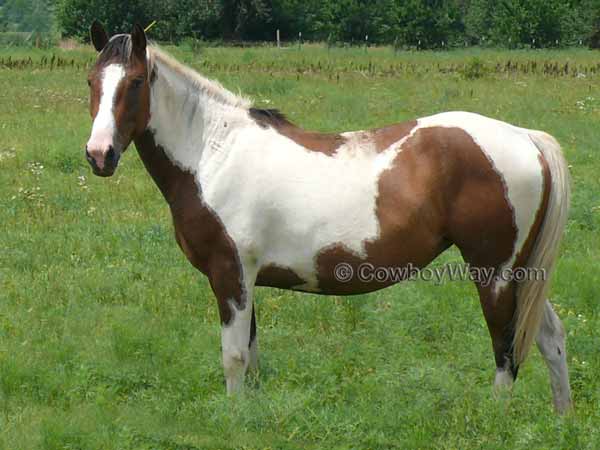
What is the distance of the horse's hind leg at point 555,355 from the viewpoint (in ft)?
16.0

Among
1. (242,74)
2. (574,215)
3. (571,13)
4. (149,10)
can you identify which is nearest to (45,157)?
(574,215)

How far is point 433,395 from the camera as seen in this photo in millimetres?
4758

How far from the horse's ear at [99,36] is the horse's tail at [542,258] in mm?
2486

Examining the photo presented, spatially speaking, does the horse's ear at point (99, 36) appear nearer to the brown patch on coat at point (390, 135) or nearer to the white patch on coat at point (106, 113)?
the white patch on coat at point (106, 113)

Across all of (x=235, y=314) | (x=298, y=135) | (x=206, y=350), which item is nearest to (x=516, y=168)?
(x=298, y=135)

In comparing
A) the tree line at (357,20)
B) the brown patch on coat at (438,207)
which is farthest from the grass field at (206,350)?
the tree line at (357,20)

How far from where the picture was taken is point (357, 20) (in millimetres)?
50719

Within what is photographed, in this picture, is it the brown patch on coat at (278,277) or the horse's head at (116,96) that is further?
the brown patch on coat at (278,277)

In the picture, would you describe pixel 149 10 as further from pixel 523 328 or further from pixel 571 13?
pixel 523 328

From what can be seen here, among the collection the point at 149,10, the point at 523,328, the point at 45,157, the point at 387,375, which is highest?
the point at 523,328

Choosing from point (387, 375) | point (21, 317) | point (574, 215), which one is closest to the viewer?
point (387, 375)

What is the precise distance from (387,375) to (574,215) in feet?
13.3

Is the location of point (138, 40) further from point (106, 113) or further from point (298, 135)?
point (298, 135)

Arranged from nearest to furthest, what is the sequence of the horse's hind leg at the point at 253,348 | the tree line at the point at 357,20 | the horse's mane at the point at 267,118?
the horse's mane at the point at 267,118, the horse's hind leg at the point at 253,348, the tree line at the point at 357,20
